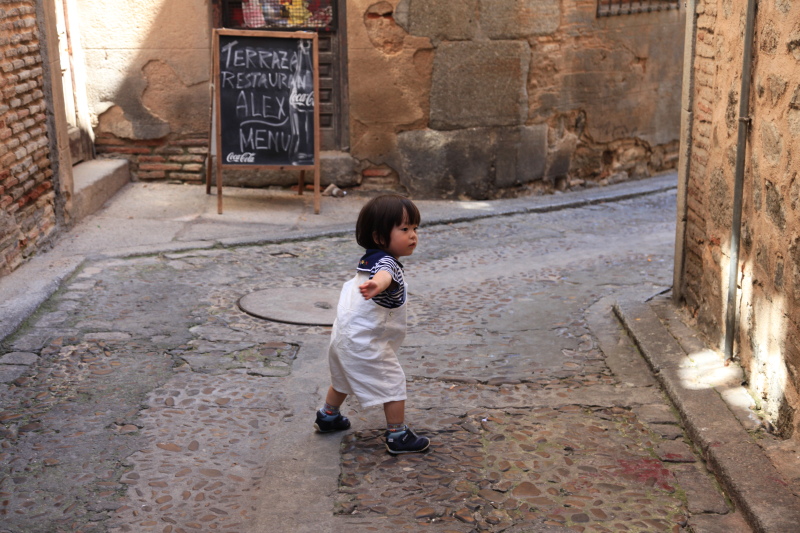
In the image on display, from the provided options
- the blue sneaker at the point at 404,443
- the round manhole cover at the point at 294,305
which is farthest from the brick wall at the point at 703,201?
the round manhole cover at the point at 294,305

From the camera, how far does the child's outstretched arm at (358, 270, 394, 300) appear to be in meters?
3.31

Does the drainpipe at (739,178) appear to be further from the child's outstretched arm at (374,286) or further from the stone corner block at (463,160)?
the stone corner block at (463,160)

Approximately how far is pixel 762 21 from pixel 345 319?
7.01 feet

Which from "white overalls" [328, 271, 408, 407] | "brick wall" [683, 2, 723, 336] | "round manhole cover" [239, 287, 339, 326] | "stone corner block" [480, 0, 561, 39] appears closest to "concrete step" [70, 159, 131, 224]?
"round manhole cover" [239, 287, 339, 326]

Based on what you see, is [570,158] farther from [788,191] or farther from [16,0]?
[788,191]

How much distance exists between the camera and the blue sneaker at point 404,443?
3.49m

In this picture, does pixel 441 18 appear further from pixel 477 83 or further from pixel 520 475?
pixel 520 475

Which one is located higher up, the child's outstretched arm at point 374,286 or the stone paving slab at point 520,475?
the child's outstretched arm at point 374,286

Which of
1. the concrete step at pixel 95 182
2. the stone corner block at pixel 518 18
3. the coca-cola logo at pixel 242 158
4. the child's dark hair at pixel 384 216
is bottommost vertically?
the concrete step at pixel 95 182

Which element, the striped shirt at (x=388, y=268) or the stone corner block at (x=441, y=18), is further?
the stone corner block at (x=441, y=18)

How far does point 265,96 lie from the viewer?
8.16 meters

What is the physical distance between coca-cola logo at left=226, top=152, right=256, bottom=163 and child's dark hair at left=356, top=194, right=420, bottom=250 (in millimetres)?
4865

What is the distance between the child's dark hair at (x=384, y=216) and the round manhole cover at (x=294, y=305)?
1.76 metres

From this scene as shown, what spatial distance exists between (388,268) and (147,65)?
6.17m
